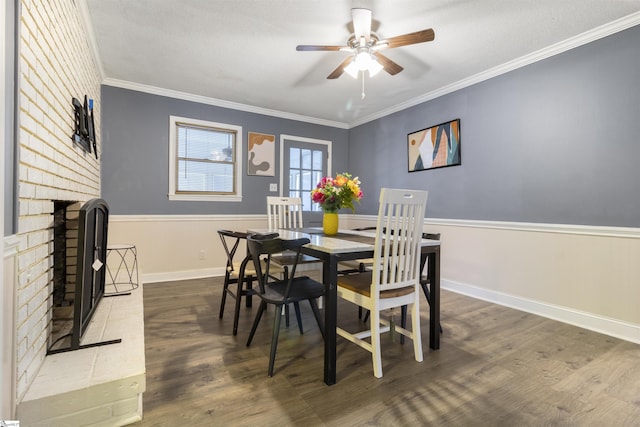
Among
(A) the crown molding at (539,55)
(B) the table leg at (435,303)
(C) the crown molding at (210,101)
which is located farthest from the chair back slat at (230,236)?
(A) the crown molding at (539,55)

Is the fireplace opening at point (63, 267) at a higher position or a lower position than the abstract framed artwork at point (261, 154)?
lower

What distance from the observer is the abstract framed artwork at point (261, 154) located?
4.56m

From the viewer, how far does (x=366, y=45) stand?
8.18 feet

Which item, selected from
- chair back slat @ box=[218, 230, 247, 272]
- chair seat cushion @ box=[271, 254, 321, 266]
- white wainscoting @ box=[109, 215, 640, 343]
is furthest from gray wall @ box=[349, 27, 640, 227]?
chair back slat @ box=[218, 230, 247, 272]

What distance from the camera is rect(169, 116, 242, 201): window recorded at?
4059 mm

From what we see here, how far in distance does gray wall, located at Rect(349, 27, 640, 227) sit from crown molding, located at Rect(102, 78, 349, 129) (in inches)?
72.0

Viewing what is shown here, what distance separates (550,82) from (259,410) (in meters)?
3.57

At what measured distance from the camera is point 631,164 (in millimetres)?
2396

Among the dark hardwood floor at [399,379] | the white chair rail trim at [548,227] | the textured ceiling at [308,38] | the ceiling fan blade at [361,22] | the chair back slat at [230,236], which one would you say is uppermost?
the textured ceiling at [308,38]

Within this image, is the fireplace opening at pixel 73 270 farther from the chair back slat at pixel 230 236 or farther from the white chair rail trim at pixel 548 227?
the white chair rail trim at pixel 548 227

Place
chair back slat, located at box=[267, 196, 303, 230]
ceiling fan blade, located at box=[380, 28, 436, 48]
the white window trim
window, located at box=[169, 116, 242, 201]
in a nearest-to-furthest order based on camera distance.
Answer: ceiling fan blade, located at box=[380, 28, 436, 48], chair back slat, located at box=[267, 196, 303, 230], window, located at box=[169, 116, 242, 201], the white window trim

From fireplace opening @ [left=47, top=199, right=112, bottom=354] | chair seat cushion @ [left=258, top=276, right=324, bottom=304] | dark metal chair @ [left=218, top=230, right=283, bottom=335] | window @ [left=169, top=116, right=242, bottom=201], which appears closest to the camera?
fireplace opening @ [left=47, top=199, right=112, bottom=354]

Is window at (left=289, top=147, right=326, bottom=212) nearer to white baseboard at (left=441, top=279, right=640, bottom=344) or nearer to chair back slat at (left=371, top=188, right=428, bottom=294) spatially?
white baseboard at (left=441, top=279, right=640, bottom=344)

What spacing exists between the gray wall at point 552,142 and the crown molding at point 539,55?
0.05 m
